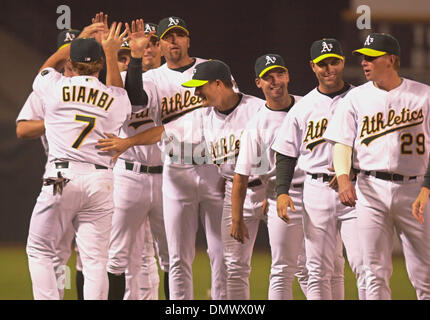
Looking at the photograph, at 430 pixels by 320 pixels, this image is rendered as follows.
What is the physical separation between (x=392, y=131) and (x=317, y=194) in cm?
64

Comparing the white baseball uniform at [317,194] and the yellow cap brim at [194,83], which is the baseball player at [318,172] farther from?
the yellow cap brim at [194,83]

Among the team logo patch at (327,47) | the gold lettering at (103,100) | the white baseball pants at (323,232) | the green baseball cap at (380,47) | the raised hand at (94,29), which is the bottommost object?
the white baseball pants at (323,232)

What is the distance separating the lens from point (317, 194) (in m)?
4.89

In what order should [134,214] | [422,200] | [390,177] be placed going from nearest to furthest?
[422,200] → [390,177] → [134,214]

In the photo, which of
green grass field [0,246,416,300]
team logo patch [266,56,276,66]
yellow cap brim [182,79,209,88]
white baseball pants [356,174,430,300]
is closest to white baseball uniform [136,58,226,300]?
yellow cap brim [182,79,209,88]

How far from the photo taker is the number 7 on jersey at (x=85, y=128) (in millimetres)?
4656

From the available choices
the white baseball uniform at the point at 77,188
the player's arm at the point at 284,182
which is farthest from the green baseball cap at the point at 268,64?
the white baseball uniform at the point at 77,188

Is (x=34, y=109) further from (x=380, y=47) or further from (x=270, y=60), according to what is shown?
(x=380, y=47)

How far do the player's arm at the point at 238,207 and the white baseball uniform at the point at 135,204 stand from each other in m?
0.75

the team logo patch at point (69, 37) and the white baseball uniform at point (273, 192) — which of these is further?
the team logo patch at point (69, 37)

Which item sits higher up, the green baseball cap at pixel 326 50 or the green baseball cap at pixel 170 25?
the green baseball cap at pixel 170 25

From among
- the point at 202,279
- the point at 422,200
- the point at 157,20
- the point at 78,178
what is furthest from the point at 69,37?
the point at 157,20

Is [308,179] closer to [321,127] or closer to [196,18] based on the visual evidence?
[321,127]

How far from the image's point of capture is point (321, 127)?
496cm
